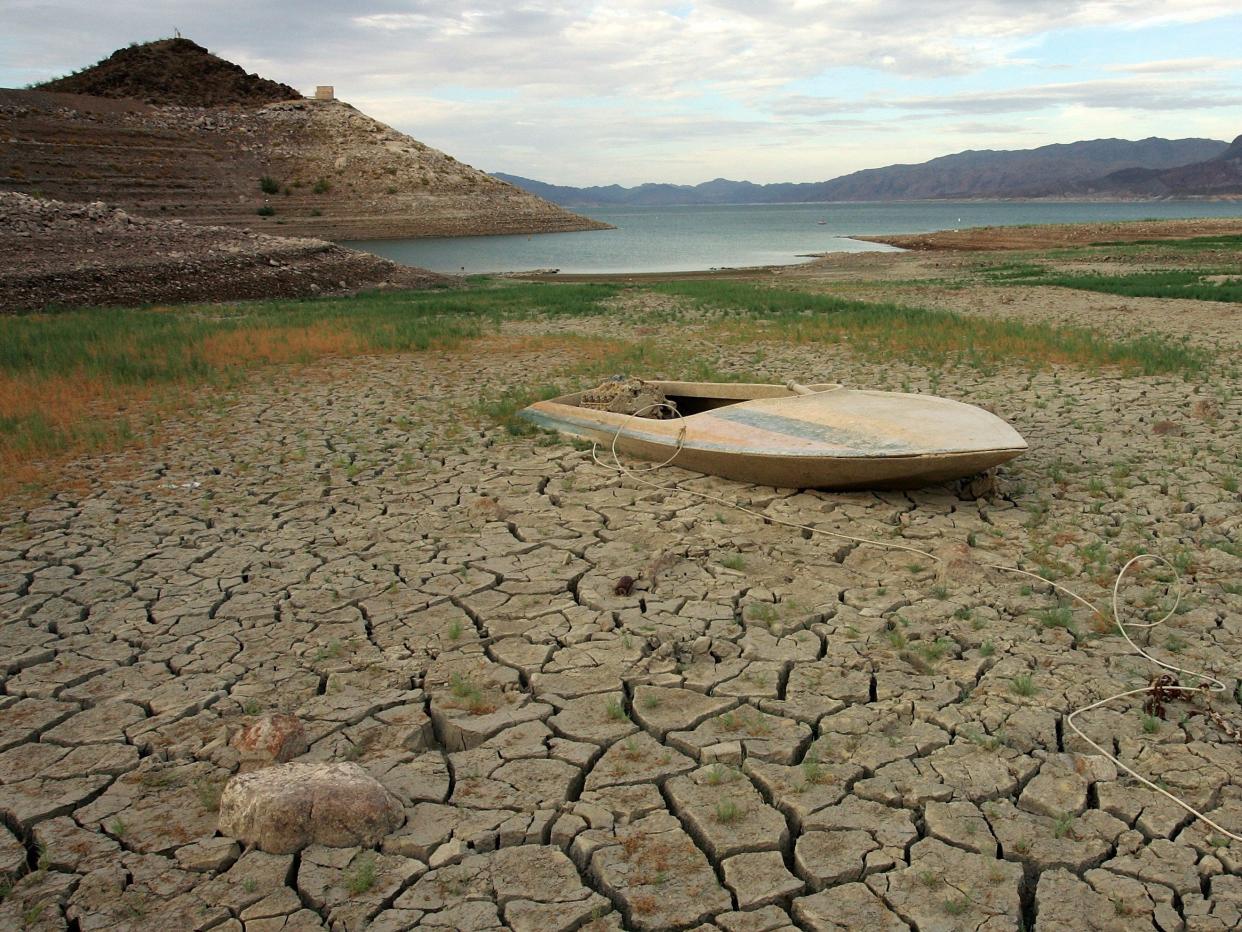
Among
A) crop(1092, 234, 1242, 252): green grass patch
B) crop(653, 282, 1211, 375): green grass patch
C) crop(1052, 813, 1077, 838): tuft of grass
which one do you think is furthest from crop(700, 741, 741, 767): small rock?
crop(1092, 234, 1242, 252): green grass patch

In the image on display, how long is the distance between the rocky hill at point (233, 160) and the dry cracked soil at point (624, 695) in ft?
140

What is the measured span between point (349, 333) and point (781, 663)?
1111cm

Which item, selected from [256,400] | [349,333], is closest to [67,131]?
[349,333]

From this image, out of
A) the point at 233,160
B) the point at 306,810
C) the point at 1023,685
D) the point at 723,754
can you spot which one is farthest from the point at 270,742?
the point at 233,160

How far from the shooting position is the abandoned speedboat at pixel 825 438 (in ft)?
18.5

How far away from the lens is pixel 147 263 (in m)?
20.2

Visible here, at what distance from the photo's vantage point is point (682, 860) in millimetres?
2895

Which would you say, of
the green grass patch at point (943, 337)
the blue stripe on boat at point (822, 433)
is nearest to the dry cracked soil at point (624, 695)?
the blue stripe on boat at point (822, 433)

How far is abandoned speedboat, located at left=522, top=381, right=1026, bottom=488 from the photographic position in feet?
18.5

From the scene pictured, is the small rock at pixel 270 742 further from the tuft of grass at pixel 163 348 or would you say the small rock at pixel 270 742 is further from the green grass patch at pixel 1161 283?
the green grass patch at pixel 1161 283

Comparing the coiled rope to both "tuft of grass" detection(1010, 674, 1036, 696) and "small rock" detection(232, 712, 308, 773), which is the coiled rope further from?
"small rock" detection(232, 712, 308, 773)

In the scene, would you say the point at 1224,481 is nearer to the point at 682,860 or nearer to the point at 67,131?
the point at 682,860

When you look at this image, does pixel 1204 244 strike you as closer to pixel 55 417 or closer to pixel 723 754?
pixel 55 417

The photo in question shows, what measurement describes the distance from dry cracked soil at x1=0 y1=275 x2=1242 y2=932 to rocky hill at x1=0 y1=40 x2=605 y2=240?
42588 millimetres
